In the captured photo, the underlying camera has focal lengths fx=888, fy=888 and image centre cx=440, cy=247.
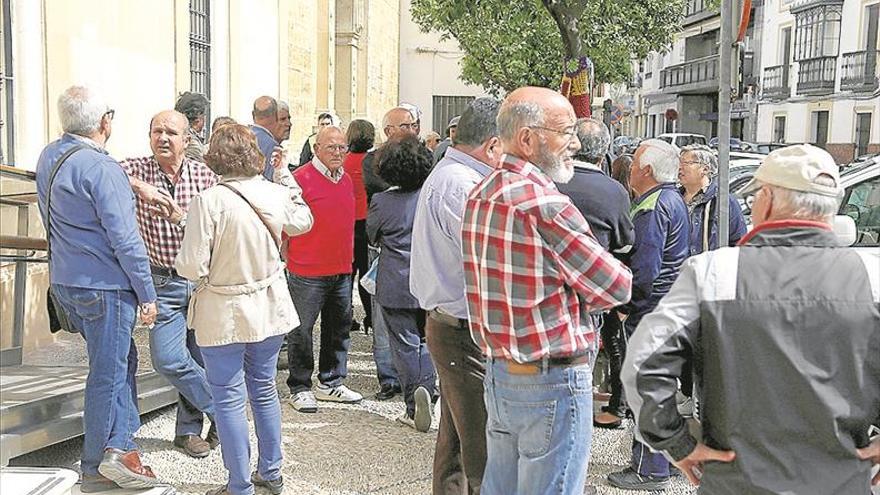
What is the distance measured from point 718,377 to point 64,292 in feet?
10.2

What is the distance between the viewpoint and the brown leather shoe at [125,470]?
14.1 ft

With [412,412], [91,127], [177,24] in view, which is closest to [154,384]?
[412,412]

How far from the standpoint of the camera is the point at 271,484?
4.50m

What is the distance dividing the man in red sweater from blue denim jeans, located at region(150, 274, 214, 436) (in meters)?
1.08

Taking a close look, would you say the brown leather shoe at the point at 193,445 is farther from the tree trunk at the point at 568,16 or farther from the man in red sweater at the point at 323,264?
the tree trunk at the point at 568,16

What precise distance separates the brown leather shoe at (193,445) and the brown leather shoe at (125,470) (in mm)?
554

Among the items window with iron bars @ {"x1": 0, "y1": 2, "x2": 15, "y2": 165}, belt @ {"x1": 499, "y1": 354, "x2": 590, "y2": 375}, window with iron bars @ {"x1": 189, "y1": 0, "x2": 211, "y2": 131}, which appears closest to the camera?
belt @ {"x1": 499, "y1": 354, "x2": 590, "y2": 375}

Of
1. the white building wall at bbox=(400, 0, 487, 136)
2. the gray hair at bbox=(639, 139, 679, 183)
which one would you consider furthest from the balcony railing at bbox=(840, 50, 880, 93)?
the gray hair at bbox=(639, 139, 679, 183)

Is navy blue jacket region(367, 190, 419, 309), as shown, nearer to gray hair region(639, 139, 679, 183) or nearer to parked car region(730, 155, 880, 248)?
gray hair region(639, 139, 679, 183)

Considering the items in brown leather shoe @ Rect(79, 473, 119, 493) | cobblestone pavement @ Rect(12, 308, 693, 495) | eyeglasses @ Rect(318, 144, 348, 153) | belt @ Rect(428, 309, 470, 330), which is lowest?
cobblestone pavement @ Rect(12, 308, 693, 495)

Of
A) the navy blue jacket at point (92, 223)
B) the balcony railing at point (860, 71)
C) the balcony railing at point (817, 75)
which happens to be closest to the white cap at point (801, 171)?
the navy blue jacket at point (92, 223)

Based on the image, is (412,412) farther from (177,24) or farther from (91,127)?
(177,24)

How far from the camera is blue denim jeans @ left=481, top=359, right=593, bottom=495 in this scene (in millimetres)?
2871

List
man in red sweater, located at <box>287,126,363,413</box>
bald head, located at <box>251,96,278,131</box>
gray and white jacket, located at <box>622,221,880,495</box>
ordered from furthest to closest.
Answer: bald head, located at <box>251,96,278,131</box>, man in red sweater, located at <box>287,126,363,413</box>, gray and white jacket, located at <box>622,221,880,495</box>
